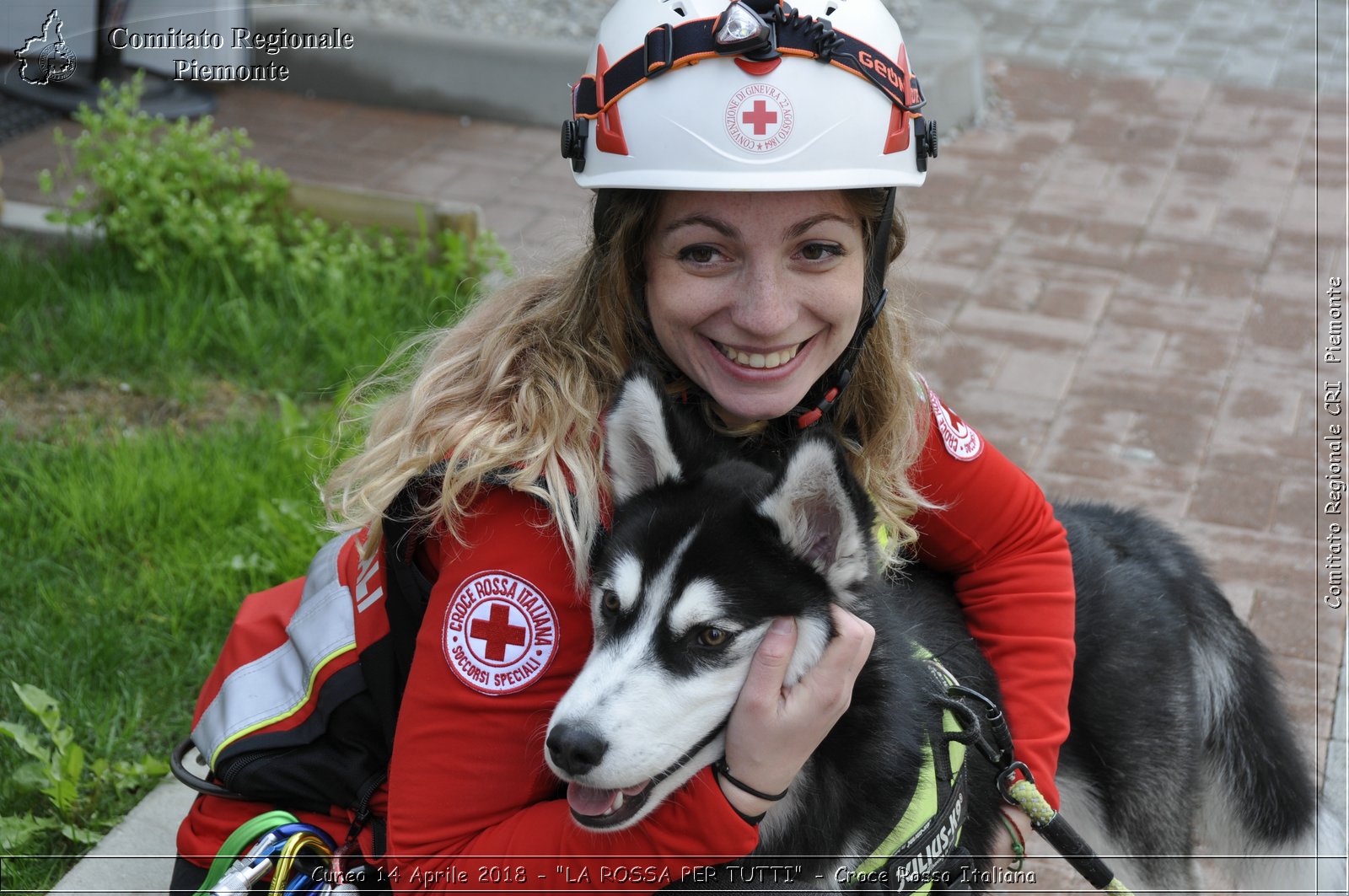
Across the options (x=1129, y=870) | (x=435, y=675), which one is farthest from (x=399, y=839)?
(x=1129, y=870)

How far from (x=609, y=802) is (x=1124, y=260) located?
538 cm

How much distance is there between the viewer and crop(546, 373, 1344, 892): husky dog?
6.65 ft

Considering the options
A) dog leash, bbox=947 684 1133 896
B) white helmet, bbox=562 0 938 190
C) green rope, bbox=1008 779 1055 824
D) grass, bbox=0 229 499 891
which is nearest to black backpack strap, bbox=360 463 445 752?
white helmet, bbox=562 0 938 190

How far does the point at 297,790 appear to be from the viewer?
233cm

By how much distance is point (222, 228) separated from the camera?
563cm

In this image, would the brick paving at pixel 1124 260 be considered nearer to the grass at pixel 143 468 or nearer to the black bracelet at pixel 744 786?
the grass at pixel 143 468

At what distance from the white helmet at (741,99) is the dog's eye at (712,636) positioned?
0.83m

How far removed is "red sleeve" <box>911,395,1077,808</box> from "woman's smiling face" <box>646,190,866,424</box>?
49 centimetres

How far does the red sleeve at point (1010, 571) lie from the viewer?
265cm

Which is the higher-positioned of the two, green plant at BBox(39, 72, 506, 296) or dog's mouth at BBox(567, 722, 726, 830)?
dog's mouth at BBox(567, 722, 726, 830)

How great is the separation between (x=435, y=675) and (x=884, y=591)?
95 cm

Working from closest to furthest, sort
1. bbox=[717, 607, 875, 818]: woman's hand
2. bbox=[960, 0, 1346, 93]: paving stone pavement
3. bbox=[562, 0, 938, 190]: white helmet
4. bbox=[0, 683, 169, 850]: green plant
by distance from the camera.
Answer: bbox=[717, 607, 875, 818]: woman's hand → bbox=[562, 0, 938, 190]: white helmet → bbox=[0, 683, 169, 850]: green plant → bbox=[960, 0, 1346, 93]: paving stone pavement

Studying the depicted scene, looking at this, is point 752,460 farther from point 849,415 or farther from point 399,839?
point 399,839

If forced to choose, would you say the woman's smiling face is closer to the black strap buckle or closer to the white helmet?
the white helmet
